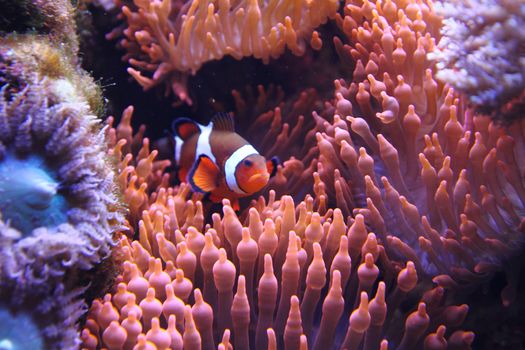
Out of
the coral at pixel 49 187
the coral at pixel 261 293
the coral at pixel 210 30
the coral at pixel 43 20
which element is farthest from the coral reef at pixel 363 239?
the coral at pixel 43 20

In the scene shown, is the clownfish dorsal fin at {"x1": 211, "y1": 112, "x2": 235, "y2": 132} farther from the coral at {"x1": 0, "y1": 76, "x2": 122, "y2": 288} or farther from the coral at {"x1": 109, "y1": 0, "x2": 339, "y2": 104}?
the coral at {"x1": 0, "y1": 76, "x2": 122, "y2": 288}

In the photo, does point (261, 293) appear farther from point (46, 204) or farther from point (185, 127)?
point (185, 127)

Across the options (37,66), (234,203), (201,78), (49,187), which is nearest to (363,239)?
(234,203)

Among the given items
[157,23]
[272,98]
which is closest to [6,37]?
[157,23]

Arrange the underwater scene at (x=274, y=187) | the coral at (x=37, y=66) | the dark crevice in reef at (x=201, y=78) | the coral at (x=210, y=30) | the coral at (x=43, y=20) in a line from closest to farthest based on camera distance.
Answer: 1. the underwater scene at (x=274, y=187)
2. the coral at (x=37, y=66)
3. the coral at (x=43, y=20)
4. the coral at (x=210, y=30)
5. the dark crevice in reef at (x=201, y=78)

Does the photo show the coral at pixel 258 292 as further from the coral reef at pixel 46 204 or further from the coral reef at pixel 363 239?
the coral reef at pixel 46 204

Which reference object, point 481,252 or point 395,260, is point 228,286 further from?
point 481,252

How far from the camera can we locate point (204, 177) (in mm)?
2406

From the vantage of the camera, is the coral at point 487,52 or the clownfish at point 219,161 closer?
the coral at point 487,52

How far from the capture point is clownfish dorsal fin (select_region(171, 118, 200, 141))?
2.73 m

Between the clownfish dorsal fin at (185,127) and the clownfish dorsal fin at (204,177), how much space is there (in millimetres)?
373

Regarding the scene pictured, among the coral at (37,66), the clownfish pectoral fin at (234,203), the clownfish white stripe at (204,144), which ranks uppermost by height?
the coral at (37,66)

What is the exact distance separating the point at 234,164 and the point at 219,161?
16 centimetres

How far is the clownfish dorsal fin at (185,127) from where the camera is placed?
8.95ft
